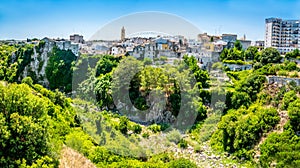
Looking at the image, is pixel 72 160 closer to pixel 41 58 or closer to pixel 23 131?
pixel 23 131

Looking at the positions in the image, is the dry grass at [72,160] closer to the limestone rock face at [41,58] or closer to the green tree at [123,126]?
the green tree at [123,126]

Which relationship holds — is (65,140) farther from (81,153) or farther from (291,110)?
(291,110)

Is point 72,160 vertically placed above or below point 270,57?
below

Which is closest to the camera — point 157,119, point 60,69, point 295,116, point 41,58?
point 295,116

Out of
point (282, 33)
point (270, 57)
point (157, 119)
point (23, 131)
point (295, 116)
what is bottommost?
point (157, 119)

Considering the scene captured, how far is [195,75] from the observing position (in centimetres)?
1628

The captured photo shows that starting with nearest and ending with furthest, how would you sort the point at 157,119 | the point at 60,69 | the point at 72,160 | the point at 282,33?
1. the point at 72,160
2. the point at 157,119
3. the point at 60,69
4. the point at 282,33

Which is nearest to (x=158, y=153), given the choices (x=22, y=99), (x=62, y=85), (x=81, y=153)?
(x=81, y=153)

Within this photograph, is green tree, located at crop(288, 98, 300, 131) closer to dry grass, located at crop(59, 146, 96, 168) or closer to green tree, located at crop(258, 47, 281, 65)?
green tree, located at crop(258, 47, 281, 65)

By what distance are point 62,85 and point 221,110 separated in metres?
9.51

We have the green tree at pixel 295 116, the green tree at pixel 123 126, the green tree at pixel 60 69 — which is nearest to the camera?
the green tree at pixel 295 116

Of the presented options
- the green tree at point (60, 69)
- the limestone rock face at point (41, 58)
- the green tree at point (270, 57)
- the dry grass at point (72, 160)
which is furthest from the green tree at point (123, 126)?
the limestone rock face at point (41, 58)

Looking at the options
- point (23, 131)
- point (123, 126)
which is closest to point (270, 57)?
point (123, 126)

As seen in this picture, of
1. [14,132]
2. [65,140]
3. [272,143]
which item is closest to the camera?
[14,132]
